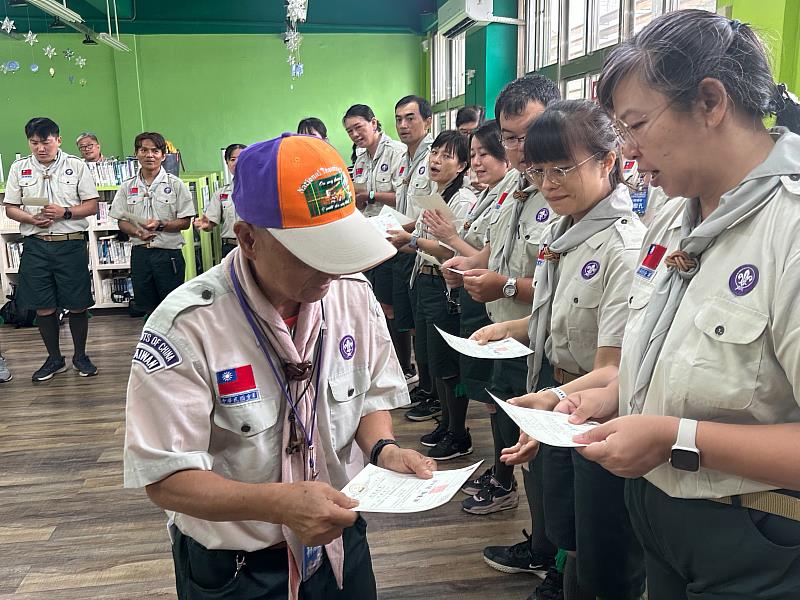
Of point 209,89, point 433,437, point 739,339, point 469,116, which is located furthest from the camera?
point 209,89

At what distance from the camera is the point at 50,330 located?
5.09 metres

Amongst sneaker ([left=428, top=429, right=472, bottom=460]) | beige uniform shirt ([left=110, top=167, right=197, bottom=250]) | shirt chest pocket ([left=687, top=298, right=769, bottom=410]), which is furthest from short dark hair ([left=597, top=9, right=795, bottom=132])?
beige uniform shirt ([left=110, top=167, right=197, bottom=250])

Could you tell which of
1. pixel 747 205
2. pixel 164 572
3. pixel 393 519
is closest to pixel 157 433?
pixel 747 205

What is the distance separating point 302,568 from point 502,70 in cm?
650

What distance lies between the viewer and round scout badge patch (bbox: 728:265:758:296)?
1.03m

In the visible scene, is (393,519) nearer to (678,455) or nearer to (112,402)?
(678,455)

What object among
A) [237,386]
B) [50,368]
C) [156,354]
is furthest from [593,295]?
[50,368]

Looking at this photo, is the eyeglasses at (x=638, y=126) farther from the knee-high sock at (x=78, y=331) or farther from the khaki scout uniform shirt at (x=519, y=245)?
the knee-high sock at (x=78, y=331)

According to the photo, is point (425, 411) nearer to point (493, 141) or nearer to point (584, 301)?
point (493, 141)

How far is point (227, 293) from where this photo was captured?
117 centimetres

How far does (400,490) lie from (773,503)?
61 centimetres

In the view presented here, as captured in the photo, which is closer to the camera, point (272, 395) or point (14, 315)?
point (272, 395)

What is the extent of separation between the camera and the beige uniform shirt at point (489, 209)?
2814 mm

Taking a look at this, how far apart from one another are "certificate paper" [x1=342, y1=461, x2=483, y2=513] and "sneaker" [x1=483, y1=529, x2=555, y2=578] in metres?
1.56
